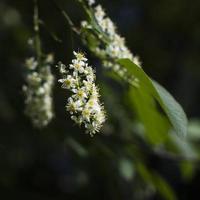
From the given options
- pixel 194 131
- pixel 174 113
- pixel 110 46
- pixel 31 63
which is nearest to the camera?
pixel 174 113

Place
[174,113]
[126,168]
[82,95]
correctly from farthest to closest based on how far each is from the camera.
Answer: [126,168]
[174,113]
[82,95]

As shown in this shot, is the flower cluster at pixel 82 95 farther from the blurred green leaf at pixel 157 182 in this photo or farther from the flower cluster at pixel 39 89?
the blurred green leaf at pixel 157 182

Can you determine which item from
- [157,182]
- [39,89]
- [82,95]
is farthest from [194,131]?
[82,95]

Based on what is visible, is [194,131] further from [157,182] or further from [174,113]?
[174,113]

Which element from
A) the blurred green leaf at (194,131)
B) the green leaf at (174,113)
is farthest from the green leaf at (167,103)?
the blurred green leaf at (194,131)

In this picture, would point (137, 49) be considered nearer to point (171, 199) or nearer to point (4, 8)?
point (4, 8)

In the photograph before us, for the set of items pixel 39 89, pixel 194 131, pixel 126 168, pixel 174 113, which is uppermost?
pixel 194 131
